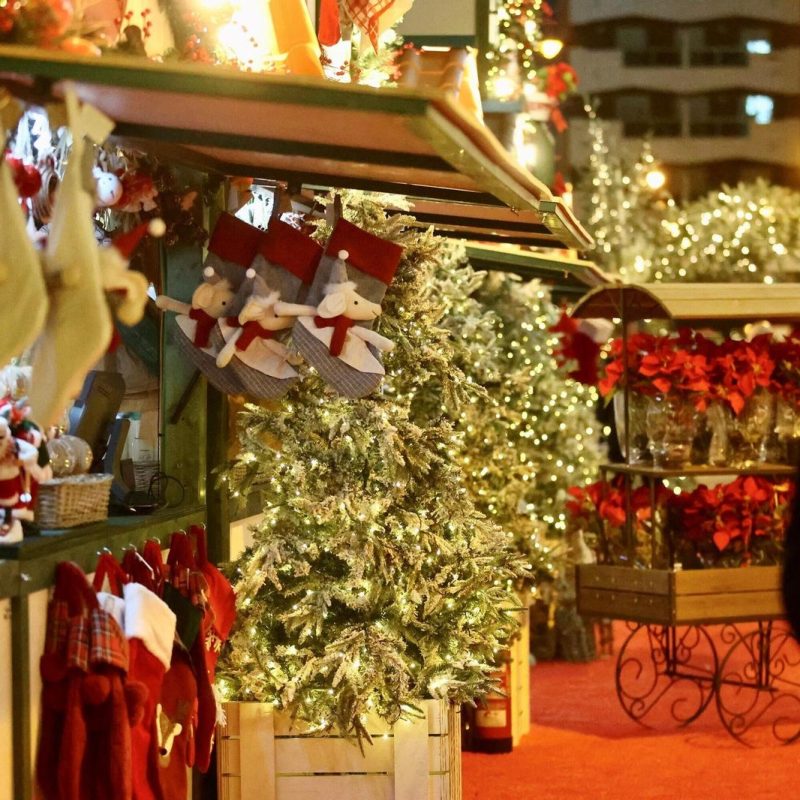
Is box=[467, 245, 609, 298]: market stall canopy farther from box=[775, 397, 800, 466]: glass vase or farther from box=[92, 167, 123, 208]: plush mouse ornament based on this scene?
box=[92, 167, 123, 208]: plush mouse ornament

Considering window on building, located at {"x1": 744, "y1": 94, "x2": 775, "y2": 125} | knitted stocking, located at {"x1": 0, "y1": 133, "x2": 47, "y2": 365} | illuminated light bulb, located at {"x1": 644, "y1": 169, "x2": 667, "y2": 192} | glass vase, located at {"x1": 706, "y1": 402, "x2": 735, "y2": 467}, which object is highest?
window on building, located at {"x1": 744, "y1": 94, "x2": 775, "y2": 125}

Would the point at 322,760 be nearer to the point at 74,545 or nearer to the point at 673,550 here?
the point at 74,545

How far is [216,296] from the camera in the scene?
452cm

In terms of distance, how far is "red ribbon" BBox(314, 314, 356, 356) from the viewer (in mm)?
4375

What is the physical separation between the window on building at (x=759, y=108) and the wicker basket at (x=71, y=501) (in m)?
42.1

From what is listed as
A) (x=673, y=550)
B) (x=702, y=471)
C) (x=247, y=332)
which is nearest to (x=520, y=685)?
(x=673, y=550)

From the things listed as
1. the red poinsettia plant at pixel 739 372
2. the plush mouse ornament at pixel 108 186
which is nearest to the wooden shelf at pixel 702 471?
the red poinsettia plant at pixel 739 372

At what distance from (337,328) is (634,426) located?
3272 millimetres

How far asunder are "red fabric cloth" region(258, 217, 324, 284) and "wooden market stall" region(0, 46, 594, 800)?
0.20 meters

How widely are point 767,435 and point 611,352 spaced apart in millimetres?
933

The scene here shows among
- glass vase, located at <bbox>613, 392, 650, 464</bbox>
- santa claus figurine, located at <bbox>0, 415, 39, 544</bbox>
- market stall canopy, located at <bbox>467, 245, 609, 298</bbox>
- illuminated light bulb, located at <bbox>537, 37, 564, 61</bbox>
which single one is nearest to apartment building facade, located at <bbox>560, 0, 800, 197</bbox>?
illuminated light bulb, located at <bbox>537, 37, 564, 61</bbox>

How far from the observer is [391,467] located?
491 cm

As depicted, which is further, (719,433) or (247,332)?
(719,433)

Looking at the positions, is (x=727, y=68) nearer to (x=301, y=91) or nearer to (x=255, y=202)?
(x=255, y=202)
